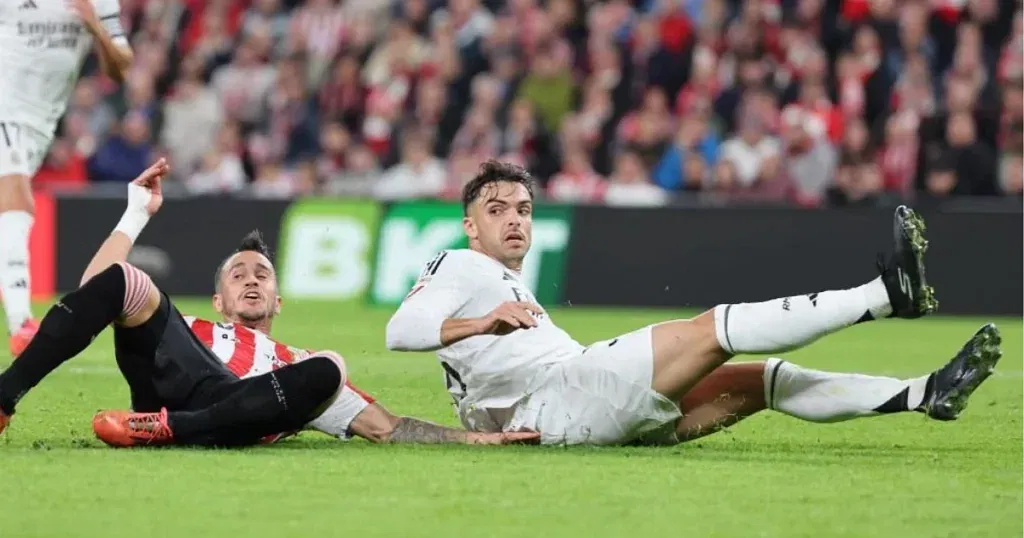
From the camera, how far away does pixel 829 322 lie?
625 cm

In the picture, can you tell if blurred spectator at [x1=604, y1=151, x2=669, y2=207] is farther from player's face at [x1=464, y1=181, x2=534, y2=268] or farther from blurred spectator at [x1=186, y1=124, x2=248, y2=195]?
player's face at [x1=464, y1=181, x2=534, y2=268]

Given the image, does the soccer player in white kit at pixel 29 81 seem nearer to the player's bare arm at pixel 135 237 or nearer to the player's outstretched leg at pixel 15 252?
the player's outstretched leg at pixel 15 252

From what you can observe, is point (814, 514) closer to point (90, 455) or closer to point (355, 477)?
point (355, 477)

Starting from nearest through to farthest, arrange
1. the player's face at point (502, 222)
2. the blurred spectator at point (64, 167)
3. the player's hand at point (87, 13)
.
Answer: the player's face at point (502, 222)
the player's hand at point (87, 13)
the blurred spectator at point (64, 167)

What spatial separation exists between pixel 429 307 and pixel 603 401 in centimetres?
74

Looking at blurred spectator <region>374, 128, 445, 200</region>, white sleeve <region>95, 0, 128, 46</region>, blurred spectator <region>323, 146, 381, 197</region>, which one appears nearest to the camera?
white sleeve <region>95, 0, 128, 46</region>

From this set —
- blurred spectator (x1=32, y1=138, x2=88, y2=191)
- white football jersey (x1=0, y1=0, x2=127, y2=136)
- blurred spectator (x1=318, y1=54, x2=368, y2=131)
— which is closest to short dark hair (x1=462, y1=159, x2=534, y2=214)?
white football jersey (x1=0, y1=0, x2=127, y2=136)

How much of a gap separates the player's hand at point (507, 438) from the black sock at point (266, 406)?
2.09 feet

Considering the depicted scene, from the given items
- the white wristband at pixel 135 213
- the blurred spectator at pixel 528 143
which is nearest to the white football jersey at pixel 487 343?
the white wristband at pixel 135 213

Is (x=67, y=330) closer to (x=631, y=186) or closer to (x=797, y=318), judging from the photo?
(x=797, y=318)

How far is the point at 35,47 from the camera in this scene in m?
10.5

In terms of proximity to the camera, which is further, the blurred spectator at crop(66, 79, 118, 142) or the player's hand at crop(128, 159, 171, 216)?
the blurred spectator at crop(66, 79, 118, 142)

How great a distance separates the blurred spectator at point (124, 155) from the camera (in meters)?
18.4

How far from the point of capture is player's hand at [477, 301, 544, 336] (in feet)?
19.9
